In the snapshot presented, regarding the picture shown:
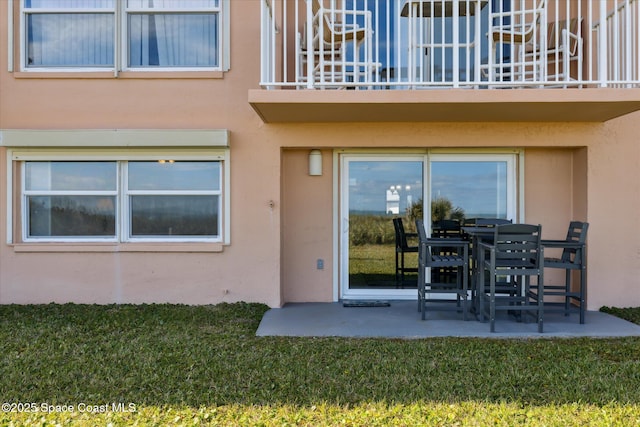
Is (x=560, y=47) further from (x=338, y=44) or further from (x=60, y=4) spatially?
(x=60, y=4)

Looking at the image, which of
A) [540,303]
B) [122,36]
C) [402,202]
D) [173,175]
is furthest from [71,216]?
[540,303]

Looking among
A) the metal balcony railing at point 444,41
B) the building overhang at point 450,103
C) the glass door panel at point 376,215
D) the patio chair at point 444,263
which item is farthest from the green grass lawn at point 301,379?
Answer: the metal balcony railing at point 444,41

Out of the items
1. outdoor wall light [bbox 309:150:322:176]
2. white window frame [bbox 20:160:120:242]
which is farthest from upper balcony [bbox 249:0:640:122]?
white window frame [bbox 20:160:120:242]

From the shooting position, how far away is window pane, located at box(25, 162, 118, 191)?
20.3 ft

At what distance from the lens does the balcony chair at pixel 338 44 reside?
543 centimetres

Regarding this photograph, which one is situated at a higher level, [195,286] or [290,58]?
[290,58]

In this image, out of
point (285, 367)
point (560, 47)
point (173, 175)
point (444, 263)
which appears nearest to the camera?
point (285, 367)

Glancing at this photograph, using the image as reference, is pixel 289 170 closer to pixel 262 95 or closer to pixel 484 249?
pixel 262 95

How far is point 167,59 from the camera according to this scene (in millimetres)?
6145

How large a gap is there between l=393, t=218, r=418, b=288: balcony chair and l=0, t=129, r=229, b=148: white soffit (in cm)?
265

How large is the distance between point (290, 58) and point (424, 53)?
1.89m

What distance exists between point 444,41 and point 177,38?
3587mm

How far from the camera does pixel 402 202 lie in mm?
6504

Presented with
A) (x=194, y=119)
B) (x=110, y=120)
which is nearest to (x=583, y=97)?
(x=194, y=119)
